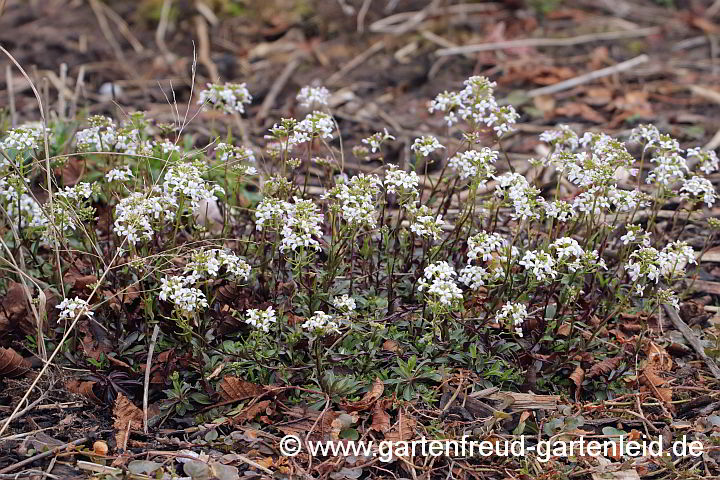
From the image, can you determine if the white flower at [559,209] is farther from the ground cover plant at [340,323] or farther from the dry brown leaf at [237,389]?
the dry brown leaf at [237,389]

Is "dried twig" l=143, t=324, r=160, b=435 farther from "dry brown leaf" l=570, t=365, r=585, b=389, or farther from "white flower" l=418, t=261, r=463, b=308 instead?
"dry brown leaf" l=570, t=365, r=585, b=389

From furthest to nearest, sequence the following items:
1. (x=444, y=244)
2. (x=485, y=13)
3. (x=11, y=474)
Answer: (x=485, y=13) → (x=444, y=244) → (x=11, y=474)

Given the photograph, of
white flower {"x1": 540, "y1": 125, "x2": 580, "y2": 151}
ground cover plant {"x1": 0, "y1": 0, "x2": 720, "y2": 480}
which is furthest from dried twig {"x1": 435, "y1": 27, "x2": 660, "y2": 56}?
white flower {"x1": 540, "y1": 125, "x2": 580, "y2": 151}

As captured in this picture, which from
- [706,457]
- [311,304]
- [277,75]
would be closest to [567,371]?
[706,457]

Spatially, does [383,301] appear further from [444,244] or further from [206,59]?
[206,59]

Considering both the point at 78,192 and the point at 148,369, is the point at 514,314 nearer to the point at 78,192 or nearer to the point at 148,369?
the point at 148,369
